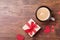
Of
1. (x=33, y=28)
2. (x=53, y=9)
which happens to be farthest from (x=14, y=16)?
(x=53, y=9)

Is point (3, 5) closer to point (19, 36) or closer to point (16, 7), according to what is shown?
point (16, 7)

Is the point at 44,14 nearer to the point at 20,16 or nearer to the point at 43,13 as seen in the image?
the point at 43,13

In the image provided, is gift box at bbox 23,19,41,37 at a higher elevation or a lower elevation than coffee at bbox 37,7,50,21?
lower

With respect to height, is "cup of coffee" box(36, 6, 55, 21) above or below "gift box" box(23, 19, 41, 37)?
above

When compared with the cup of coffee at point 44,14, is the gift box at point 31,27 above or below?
below
